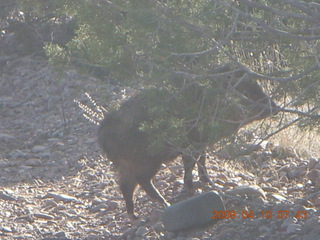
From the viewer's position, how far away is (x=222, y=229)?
5.14 meters

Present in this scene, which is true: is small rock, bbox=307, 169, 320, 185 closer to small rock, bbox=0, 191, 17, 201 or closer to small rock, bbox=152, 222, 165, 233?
small rock, bbox=152, 222, 165, 233

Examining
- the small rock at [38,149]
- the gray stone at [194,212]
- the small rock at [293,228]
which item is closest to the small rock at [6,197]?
the small rock at [38,149]

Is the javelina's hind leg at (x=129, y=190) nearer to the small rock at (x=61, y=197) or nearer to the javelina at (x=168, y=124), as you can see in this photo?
the javelina at (x=168, y=124)

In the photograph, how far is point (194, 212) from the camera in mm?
5242

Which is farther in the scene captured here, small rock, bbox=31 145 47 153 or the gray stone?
small rock, bbox=31 145 47 153

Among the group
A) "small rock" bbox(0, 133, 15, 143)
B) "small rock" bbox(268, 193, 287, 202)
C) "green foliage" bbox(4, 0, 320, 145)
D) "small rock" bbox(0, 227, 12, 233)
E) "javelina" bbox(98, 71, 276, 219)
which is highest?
"green foliage" bbox(4, 0, 320, 145)

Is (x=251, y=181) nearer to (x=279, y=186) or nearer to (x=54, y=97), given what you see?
(x=279, y=186)

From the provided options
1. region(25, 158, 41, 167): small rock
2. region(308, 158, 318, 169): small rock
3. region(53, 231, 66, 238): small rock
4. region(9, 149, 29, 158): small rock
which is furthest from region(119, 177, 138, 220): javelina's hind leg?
region(9, 149, 29, 158): small rock

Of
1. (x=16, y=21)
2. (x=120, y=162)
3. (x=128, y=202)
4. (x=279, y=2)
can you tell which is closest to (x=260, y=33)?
(x=279, y=2)

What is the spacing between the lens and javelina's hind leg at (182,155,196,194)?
589cm

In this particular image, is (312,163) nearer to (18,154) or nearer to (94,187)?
(94,187)

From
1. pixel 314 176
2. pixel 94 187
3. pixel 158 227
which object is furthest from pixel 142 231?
pixel 314 176
